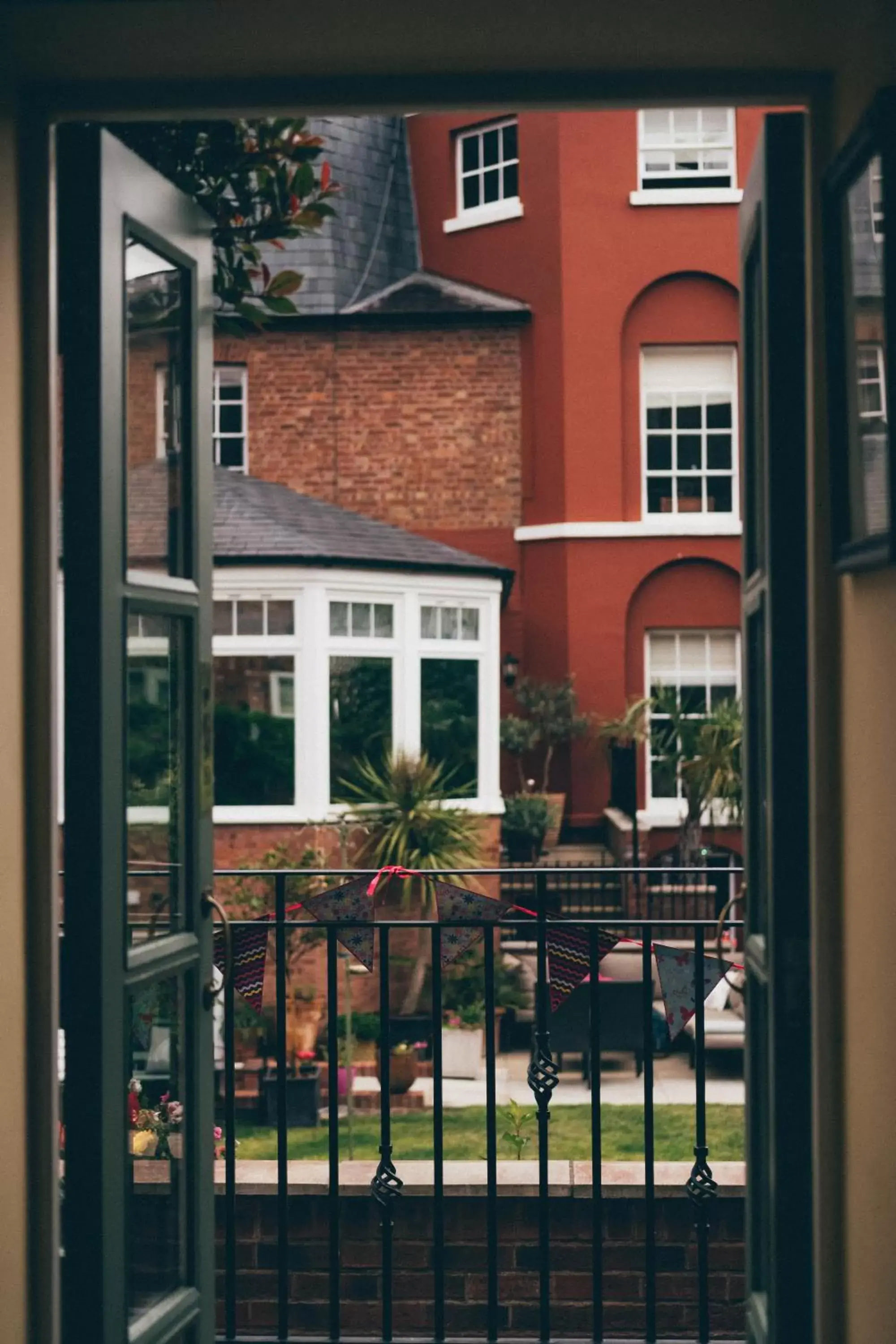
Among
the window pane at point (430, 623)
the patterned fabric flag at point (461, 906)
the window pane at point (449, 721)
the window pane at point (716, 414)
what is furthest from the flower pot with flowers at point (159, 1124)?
the window pane at point (716, 414)

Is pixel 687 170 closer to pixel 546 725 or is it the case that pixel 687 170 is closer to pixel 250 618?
pixel 546 725

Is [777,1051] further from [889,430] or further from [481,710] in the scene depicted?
[481,710]

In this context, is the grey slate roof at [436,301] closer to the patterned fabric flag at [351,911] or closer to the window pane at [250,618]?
the window pane at [250,618]

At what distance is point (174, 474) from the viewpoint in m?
2.67

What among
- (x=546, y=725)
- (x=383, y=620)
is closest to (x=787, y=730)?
(x=383, y=620)

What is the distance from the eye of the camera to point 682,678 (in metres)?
16.0

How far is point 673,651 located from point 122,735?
13960 mm

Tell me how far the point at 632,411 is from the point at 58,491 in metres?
14.0

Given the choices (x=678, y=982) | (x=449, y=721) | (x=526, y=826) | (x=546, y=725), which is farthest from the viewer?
(x=546, y=725)

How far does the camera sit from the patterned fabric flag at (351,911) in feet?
Result: 11.0

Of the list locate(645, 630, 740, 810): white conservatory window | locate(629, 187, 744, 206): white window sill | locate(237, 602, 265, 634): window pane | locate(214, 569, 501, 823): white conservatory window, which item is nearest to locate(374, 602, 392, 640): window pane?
locate(214, 569, 501, 823): white conservatory window

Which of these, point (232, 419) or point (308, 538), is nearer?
point (308, 538)

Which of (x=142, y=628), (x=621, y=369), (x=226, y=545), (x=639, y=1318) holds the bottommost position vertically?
(x=639, y=1318)

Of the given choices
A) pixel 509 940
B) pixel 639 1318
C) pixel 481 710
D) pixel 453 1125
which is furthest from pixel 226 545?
pixel 639 1318
